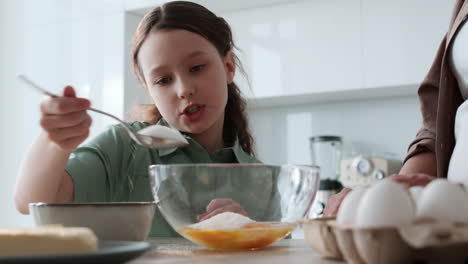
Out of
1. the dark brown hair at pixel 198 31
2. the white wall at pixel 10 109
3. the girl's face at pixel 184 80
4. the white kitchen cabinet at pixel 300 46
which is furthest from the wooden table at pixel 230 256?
the white wall at pixel 10 109

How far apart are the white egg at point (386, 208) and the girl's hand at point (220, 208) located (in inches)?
9.3

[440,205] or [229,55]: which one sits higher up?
[229,55]

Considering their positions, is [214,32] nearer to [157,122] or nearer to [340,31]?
[157,122]

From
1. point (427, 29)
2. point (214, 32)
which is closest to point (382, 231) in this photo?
point (214, 32)

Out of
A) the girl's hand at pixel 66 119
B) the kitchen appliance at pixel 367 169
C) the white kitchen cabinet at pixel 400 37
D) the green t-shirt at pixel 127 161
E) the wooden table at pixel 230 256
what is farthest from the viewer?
the kitchen appliance at pixel 367 169

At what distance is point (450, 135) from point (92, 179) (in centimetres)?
64

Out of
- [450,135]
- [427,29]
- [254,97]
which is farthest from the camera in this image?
[254,97]

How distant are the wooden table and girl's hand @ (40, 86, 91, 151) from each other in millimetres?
232

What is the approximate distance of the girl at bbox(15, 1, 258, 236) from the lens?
1.03 m

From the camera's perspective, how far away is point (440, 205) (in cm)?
47

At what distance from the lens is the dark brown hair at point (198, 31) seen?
1.30m

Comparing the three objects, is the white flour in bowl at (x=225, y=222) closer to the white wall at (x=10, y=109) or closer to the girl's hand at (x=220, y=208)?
the girl's hand at (x=220, y=208)

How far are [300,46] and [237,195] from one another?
235 centimetres

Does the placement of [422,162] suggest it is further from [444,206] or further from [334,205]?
[444,206]
